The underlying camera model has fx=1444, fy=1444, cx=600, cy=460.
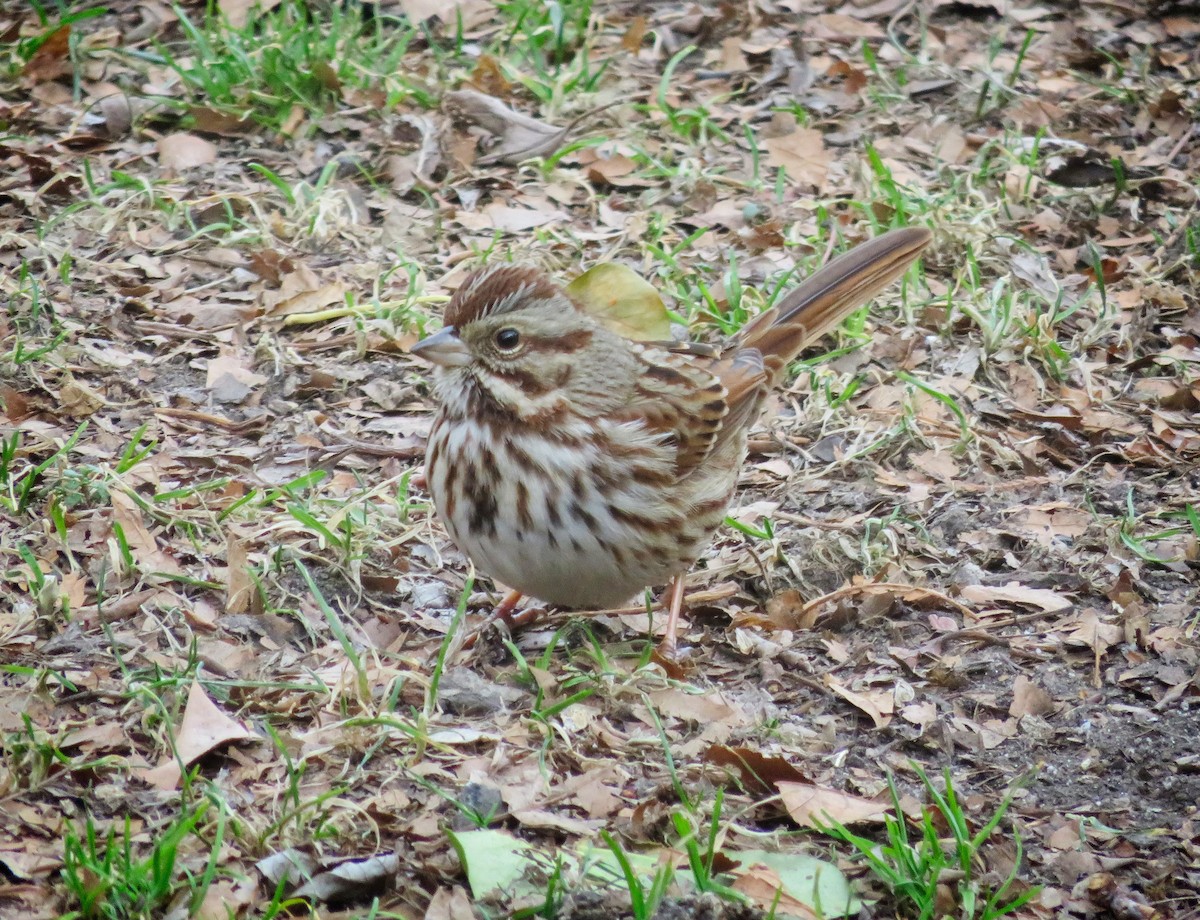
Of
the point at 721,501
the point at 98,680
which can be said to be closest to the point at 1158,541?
the point at 721,501

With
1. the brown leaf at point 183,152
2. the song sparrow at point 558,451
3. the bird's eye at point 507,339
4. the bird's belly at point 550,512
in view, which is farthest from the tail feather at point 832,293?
the brown leaf at point 183,152

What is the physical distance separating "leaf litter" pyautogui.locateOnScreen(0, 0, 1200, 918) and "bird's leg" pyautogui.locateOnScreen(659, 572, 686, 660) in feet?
0.29

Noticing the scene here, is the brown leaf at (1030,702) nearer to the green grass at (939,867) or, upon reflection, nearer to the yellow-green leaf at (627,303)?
the green grass at (939,867)

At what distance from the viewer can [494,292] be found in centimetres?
399

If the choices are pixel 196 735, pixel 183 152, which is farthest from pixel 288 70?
pixel 196 735

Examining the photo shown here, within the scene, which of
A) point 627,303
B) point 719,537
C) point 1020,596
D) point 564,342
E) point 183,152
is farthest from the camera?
point 183,152

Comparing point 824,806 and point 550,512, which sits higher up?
point 550,512

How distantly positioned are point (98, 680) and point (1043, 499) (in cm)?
316

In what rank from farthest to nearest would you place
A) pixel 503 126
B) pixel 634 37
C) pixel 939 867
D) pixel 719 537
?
pixel 634 37 → pixel 503 126 → pixel 719 537 → pixel 939 867

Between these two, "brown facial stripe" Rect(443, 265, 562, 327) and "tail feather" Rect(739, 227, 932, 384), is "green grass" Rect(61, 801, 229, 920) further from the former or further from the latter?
"tail feather" Rect(739, 227, 932, 384)

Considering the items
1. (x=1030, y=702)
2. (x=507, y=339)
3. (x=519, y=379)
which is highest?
(x=507, y=339)

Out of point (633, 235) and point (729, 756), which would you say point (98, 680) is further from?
point (633, 235)

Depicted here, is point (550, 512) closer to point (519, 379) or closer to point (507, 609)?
point (519, 379)

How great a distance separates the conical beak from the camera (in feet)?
13.1
